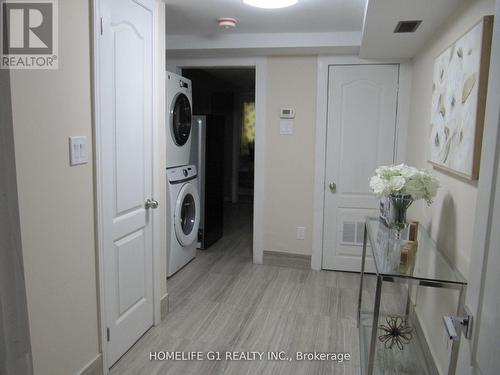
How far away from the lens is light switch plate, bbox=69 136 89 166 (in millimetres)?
1780

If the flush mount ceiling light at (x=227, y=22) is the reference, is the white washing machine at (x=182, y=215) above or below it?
below

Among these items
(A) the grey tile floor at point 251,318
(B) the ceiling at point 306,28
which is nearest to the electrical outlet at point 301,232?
(A) the grey tile floor at point 251,318

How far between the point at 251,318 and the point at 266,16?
7.58 ft

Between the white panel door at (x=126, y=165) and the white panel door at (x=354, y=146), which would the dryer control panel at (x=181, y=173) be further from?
the white panel door at (x=354, y=146)

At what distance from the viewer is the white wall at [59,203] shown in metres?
1.54

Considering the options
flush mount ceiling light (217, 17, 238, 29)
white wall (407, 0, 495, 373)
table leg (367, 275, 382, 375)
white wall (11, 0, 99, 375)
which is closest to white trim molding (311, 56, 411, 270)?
white wall (407, 0, 495, 373)

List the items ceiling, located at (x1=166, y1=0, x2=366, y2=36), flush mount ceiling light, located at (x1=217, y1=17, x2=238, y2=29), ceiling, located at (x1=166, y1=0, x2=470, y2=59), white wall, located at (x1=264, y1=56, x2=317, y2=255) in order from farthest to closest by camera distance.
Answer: white wall, located at (x1=264, y1=56, x2=317, y2=255), flush mount ceiling light, located at (x1=217, y1=17, x2=238, y2=29), ceiling, located at (x1=166, y1=0, x2=366, y2=36), ceiling, located at (x1=166, y1=0, x2=470, y2=59)

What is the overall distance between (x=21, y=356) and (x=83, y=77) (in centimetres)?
148

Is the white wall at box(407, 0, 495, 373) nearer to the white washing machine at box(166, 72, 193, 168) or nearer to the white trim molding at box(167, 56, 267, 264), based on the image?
the white trim molding at box(167, 56, 267, 264)

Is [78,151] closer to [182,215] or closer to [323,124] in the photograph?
[182,215]

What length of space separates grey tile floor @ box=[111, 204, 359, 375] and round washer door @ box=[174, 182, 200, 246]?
34cm

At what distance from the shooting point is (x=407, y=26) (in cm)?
245

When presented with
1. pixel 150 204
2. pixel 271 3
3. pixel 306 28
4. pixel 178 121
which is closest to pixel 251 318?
pixel 150 204

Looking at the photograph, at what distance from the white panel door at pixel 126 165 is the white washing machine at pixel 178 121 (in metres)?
0.97
